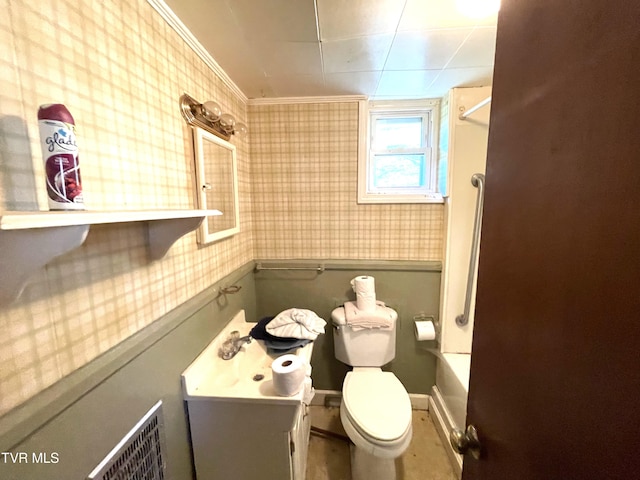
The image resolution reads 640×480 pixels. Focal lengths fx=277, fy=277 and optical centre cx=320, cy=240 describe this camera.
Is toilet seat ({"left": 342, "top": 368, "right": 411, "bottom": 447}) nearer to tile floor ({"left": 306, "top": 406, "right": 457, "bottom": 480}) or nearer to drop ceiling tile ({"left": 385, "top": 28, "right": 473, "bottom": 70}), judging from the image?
tile floor ({"left": 306, "top": 406, "right": 457, "bottom": 480})

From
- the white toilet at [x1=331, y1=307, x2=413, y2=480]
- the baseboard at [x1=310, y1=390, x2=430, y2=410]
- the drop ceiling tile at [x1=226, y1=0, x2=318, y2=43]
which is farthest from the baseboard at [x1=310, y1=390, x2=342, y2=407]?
the drop ceiling tile at [x1=226, y1=0, x2=318, y2=43]

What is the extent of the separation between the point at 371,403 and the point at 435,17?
1.76 metres

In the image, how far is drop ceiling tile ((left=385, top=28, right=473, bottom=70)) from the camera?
44.9 inches

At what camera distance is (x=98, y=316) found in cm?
72

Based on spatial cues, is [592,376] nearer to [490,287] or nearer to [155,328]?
[490,287]

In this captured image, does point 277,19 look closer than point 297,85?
Yes

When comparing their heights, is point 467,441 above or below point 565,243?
below

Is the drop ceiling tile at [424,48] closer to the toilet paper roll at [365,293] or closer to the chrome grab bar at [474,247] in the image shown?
the chrome grab bar at [474,247]

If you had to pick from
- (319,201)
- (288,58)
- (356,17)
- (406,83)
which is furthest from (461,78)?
(319,201)

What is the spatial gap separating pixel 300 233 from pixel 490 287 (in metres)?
1.43

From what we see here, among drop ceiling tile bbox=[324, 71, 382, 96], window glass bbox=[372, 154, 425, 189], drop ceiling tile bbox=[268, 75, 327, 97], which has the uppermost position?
drop ceiling tile bbox=[324, 71, 382, 96]

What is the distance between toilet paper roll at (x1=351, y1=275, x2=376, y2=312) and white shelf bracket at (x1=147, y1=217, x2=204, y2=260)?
3.88 ft

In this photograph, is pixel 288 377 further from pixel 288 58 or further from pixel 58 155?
pixel 288 58

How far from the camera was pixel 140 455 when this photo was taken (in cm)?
85
